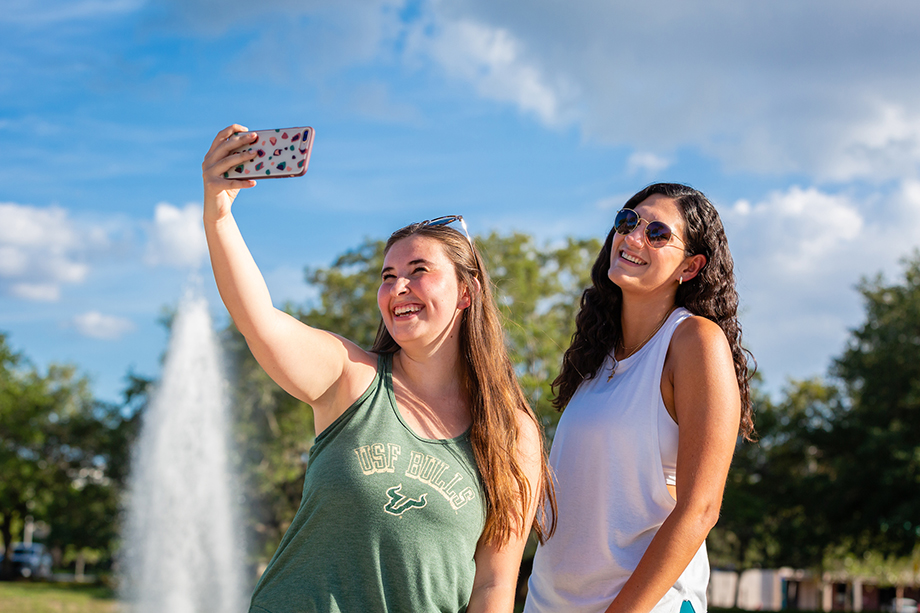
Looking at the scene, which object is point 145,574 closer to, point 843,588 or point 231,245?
point 231,245

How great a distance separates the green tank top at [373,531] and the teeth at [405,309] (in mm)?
329

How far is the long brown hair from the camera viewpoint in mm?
2443

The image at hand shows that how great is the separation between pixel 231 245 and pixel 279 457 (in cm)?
2529

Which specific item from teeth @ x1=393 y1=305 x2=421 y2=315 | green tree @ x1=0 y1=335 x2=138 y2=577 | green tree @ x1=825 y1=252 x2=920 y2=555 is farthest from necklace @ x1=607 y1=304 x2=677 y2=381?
green tree @ x1=0 y1=335 x2=138 y2=577

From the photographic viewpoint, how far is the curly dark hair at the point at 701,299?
2721 mm

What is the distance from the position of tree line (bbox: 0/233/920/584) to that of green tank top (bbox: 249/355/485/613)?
13669mm

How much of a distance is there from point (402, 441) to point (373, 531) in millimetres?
266

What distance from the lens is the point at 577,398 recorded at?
2842 millimetres

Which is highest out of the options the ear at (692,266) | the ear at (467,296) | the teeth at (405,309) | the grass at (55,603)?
the ear at (692,266)

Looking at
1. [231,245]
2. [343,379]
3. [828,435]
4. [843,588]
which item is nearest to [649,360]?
[343,379]

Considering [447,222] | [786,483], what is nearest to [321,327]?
[786,483]

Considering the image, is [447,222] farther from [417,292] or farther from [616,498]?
[616,498]

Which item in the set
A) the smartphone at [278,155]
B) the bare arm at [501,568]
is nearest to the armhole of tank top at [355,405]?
the bare arm at [501,568]

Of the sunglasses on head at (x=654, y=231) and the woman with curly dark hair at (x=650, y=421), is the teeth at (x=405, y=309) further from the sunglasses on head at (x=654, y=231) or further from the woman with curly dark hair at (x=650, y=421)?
the sunglasses on head at (x=654, y=231)
